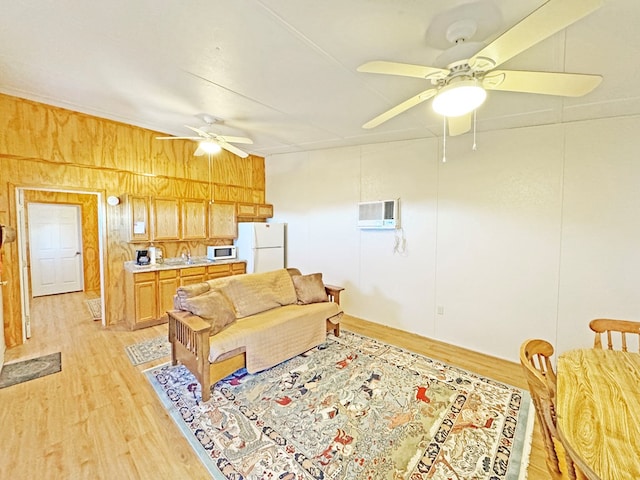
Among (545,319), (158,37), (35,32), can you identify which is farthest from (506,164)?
(35,32)

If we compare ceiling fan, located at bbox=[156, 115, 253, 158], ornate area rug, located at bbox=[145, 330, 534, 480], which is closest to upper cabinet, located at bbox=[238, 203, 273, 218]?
ceiling fan, located at bbox=[156, 115, 253, 158]

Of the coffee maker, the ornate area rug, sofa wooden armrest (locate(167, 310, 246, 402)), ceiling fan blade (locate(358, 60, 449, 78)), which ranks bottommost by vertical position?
the ornate area rug

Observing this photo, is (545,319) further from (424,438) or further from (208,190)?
(208,190)

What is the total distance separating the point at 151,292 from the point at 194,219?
132 centimetres

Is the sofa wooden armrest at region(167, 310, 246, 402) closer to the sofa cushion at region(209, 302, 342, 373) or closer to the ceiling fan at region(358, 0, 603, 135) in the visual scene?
→ the sofa cushion at region(209, 302, 342, 373)

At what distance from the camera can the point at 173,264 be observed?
14.5ft

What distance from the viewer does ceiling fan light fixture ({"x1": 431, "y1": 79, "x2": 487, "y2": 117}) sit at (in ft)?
5.53

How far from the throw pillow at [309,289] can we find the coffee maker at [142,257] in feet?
7.47

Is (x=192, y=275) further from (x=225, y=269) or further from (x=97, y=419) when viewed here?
(x=97, y=419)

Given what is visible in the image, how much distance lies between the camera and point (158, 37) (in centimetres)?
191

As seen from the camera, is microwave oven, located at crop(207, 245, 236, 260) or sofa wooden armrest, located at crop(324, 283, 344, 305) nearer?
sofa wooden armrest, located at crop(324, 283, 344, 305)

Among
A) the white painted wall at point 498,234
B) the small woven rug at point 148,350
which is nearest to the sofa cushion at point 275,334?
the small woven rug at point 148,350

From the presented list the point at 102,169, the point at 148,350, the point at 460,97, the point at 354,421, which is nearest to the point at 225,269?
the point at 148,350

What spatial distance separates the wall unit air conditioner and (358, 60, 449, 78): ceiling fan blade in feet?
7.61
